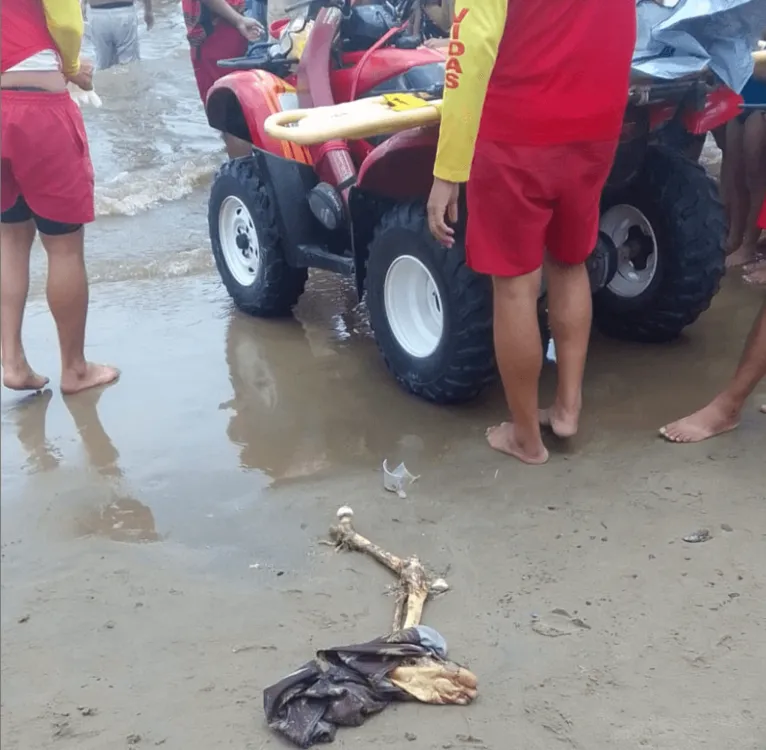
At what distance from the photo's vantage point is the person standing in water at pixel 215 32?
6.72m

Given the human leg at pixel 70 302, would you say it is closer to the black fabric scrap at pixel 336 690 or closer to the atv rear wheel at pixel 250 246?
the atv rear wheel at pixel 250 246

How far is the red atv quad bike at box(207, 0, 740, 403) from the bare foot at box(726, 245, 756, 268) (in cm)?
127

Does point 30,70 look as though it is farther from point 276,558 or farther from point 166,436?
point 276,558

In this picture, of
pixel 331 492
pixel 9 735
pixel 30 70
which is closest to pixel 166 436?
pixel 331 492

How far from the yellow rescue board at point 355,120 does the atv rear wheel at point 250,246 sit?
3.49 ft

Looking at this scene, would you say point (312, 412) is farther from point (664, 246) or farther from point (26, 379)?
point (664, 246)

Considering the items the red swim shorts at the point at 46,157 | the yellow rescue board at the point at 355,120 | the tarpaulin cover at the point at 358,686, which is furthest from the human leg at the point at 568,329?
the red swim shorts at the point at 46,157

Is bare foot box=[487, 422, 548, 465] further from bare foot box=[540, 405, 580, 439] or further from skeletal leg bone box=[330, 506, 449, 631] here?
skeletal leg bone box=[330, 506, 449, 631]

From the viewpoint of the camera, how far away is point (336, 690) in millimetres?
2047

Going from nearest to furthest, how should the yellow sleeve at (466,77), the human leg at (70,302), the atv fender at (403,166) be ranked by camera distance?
1. the yellow sleeve at (466,77)
2. the atv fender at (403,166)
3. the human leg at (70,302)

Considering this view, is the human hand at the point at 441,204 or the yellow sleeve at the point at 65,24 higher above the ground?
the yellow sleeve at the point at 65,24

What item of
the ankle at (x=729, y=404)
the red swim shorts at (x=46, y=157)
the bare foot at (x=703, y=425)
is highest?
the red swim shorts at (x=46, y=157)

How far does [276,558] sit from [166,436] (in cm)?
95

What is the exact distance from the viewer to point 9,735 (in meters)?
1.94
